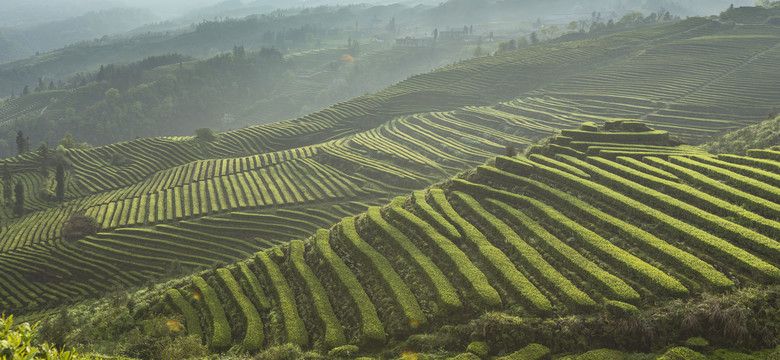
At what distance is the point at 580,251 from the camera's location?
2031 centimetres

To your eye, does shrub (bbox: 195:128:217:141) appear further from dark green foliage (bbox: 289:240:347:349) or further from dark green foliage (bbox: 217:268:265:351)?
dark green foliage (bbox: 289:240:347:349)

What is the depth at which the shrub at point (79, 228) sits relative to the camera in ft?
152

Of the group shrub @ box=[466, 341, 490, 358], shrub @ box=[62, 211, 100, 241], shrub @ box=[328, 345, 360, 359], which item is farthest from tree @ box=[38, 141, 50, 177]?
shrub @ box=[466, 341, 490, 358]

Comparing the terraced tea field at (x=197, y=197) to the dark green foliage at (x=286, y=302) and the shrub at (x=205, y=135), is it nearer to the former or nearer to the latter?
the shrub at (x=205, y=135)

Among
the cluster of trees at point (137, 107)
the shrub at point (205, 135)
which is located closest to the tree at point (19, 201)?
the shrub at point (205, 135)

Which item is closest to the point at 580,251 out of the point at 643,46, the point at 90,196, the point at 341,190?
the point at 341,190

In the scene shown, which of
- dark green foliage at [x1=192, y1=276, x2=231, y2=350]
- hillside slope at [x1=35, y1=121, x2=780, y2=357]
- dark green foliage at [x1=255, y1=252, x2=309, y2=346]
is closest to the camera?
hillside slope at [x1=35, y1=121, x2=780, y2=357]

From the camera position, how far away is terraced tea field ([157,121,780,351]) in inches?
690

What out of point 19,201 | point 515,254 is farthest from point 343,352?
point 19,201

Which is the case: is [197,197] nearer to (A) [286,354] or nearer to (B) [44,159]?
(A) [286,354]

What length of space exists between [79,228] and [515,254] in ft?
157

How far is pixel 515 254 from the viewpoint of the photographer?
2128 cm

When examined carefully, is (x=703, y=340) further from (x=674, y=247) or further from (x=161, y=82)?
(x=161, y=82)

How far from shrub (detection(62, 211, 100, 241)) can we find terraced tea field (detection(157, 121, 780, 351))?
2925 centimetres
